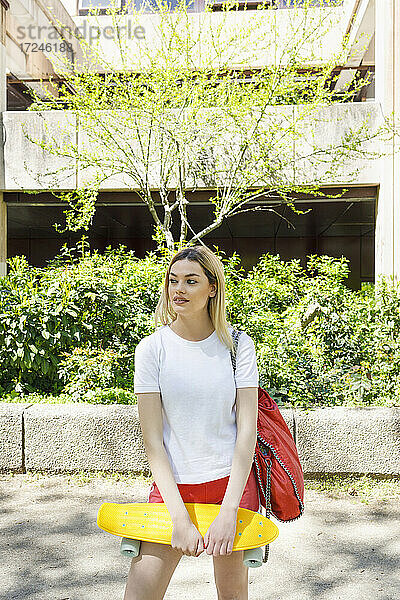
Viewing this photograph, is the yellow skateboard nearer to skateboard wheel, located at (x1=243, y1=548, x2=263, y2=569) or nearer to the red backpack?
skateboard wheel, located at (x1=243, y1=548, x2=263, y2=569)

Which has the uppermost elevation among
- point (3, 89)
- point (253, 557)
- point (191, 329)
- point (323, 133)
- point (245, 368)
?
point (3, 89)

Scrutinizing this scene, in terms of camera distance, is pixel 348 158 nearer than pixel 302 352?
No

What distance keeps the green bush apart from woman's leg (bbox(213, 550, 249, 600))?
319cm

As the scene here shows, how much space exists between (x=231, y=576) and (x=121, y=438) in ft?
9.43

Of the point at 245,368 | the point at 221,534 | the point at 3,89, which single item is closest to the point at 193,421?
the point at 245,368

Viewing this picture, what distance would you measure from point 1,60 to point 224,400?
36.7 feet

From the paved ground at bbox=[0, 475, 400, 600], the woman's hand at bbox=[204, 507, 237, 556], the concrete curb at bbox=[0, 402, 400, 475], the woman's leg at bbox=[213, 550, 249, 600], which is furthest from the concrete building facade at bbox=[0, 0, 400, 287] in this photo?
the woman's hand at bbox=[204, 507, 237, 556]

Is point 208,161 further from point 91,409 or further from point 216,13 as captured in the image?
point 91,409

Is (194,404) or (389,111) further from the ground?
(389,111)

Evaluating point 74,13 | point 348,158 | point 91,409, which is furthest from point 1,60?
point 91,409

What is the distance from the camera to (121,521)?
2.02 metres

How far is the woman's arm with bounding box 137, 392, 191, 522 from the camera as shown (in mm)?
1972

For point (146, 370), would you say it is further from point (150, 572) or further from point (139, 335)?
point (139, 335)

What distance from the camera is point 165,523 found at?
1.99 meters
